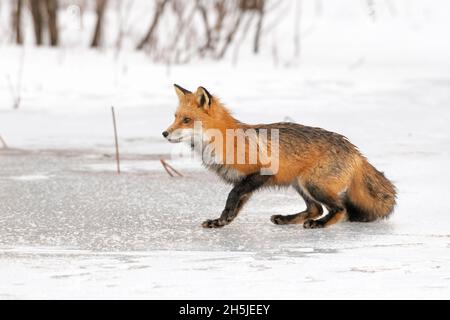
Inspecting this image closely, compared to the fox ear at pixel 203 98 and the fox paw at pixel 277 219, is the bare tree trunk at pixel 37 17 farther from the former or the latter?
the fox paw at pixel 277 219

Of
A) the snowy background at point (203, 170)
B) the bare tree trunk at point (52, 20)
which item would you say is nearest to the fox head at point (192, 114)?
the snowy background at point (203, 170)

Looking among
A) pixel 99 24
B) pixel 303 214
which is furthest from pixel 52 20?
pixel 303 214

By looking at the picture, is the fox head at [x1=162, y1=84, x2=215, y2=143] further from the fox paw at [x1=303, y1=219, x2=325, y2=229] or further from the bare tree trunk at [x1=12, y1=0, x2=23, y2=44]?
→ the bare tree trunk at [x1=12, y1=0, x2=23, y2=44]

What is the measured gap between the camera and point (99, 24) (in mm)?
12273

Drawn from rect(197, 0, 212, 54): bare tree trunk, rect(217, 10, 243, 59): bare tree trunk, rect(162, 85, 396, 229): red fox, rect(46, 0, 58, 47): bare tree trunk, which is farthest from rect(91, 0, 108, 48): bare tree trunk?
rect(162, 85, 396, 229): red fox

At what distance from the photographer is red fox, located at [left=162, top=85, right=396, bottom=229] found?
5551 millimetres

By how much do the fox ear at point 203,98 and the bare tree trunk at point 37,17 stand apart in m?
7.19

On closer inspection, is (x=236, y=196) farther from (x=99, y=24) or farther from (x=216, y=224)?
(x=99, y=24)

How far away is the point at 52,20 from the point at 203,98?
7186 mm

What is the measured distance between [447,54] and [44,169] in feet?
24.6

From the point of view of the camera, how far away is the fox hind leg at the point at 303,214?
570 cm

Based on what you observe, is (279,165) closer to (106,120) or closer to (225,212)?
(225,212)

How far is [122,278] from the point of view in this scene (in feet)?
14.1

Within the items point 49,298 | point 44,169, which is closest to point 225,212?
point 49,298
